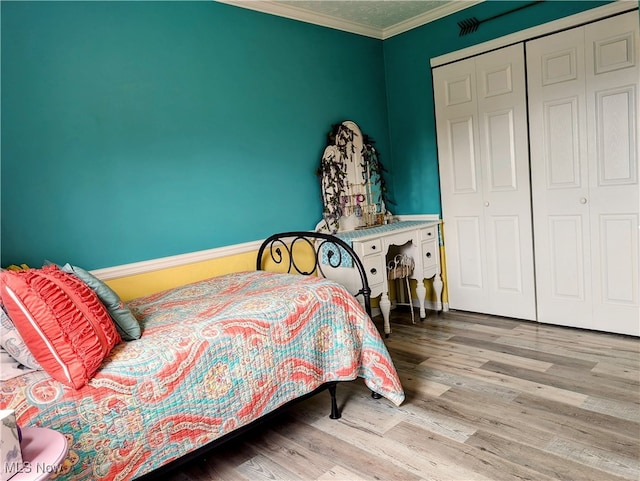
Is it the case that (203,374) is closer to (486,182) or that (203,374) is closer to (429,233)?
(429,233)

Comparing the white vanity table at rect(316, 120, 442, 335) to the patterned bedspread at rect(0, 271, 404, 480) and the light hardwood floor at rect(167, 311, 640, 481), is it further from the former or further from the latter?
the patterned bedspread at rect(0, 271, 404, 480)

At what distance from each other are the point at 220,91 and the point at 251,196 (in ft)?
2.31

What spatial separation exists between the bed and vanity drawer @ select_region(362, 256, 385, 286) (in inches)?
28.5

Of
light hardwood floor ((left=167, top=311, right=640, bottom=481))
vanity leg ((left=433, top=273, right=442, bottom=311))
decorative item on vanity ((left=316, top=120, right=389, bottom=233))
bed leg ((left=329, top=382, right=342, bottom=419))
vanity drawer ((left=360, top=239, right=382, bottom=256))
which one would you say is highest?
decorative item on vanity ((left=316, top=120, right=389, bottom=233))

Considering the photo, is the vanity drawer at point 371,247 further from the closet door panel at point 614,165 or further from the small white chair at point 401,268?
the closet door panel at point 614,165

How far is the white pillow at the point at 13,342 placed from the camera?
1.52 meters

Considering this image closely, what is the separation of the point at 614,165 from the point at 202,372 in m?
2.76

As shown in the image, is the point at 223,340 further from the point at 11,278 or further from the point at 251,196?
the point at 251,196

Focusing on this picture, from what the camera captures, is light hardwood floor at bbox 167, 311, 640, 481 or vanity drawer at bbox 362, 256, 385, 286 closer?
light hardwood floor at bbox 167, 311, 640, 481

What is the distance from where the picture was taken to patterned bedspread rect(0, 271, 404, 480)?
1.48 meters

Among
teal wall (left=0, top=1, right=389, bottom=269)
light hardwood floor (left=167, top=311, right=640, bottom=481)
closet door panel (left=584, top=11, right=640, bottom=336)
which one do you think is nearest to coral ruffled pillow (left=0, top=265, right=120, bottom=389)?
light hardwood floor (left=167, top=311, right=640, bottom=481)

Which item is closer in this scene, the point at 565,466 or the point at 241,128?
the point at 565,466

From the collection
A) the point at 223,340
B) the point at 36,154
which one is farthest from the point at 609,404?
the point at 36,154

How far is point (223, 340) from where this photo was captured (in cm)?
186
